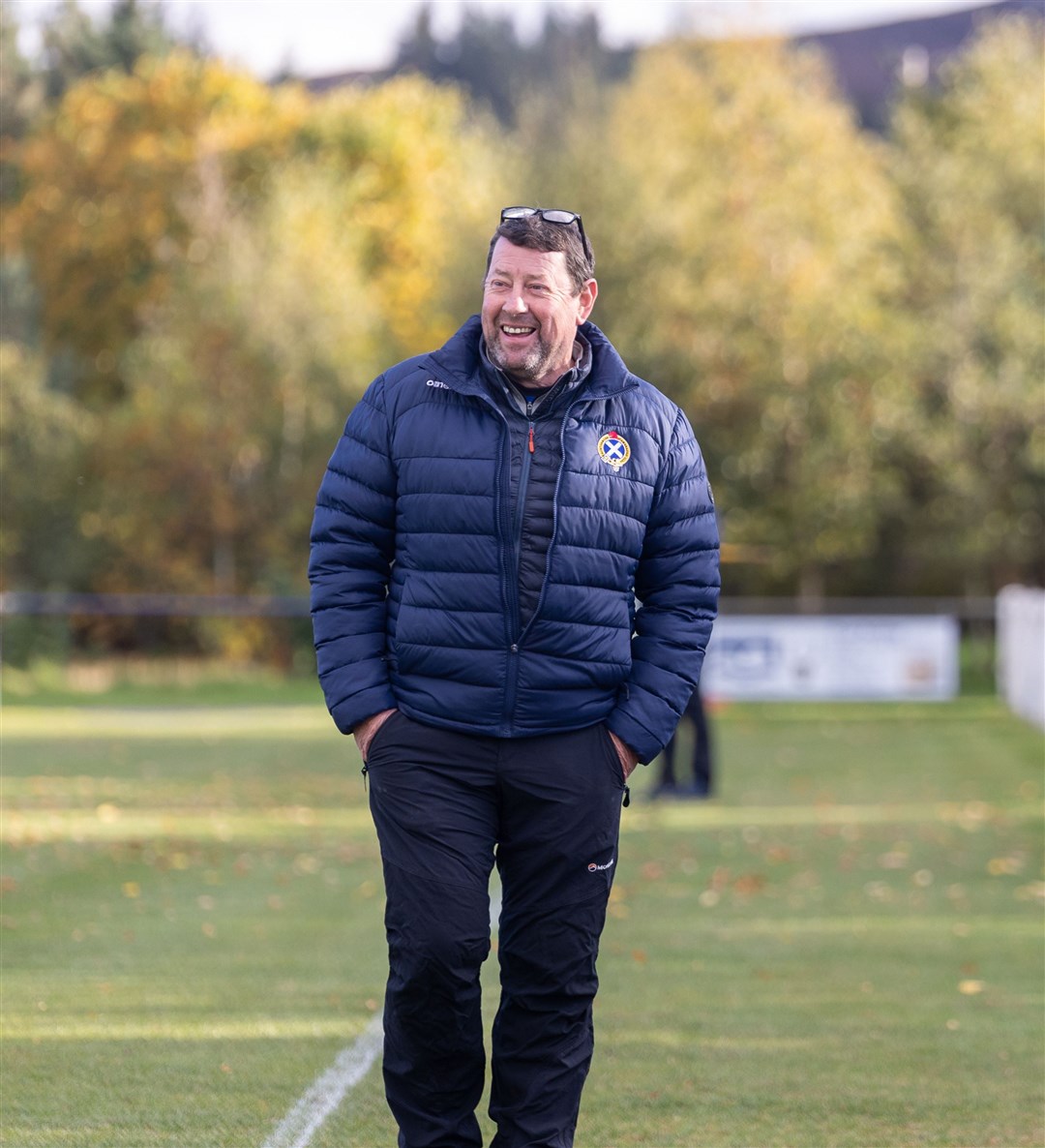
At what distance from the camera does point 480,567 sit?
4.71 meters

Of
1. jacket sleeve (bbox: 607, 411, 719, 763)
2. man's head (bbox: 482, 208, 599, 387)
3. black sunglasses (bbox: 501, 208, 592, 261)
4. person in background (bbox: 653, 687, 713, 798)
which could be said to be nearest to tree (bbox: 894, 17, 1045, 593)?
person in background (bbox: 653, 687, 713, 798)

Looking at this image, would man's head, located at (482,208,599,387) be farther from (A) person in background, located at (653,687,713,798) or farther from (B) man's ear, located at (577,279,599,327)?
(A) person in background, located at (653,687,713,798)

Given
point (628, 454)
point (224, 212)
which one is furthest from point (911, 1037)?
point (224, 212)

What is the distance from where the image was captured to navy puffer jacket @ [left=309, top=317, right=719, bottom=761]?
4.72 meters

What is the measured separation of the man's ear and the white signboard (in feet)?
88.6

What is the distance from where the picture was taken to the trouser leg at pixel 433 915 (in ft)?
15.4

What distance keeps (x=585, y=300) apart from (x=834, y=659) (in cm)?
2749

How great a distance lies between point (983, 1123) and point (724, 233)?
124 feet

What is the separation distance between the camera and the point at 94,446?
1758 inches

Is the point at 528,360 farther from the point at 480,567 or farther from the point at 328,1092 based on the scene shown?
the point at 328,1092

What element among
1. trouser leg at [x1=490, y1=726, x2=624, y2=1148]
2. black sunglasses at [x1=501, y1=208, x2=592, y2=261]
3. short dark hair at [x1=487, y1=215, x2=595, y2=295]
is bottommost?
trouser leg at [x1=490, y1=726, x2=624, y2=1148]

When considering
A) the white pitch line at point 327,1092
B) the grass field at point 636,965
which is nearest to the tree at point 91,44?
the grass field at point 636,965

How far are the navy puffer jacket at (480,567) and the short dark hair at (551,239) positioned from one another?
0.23 metres

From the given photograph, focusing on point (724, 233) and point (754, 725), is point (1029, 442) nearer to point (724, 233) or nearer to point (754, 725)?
point (724, 233)
